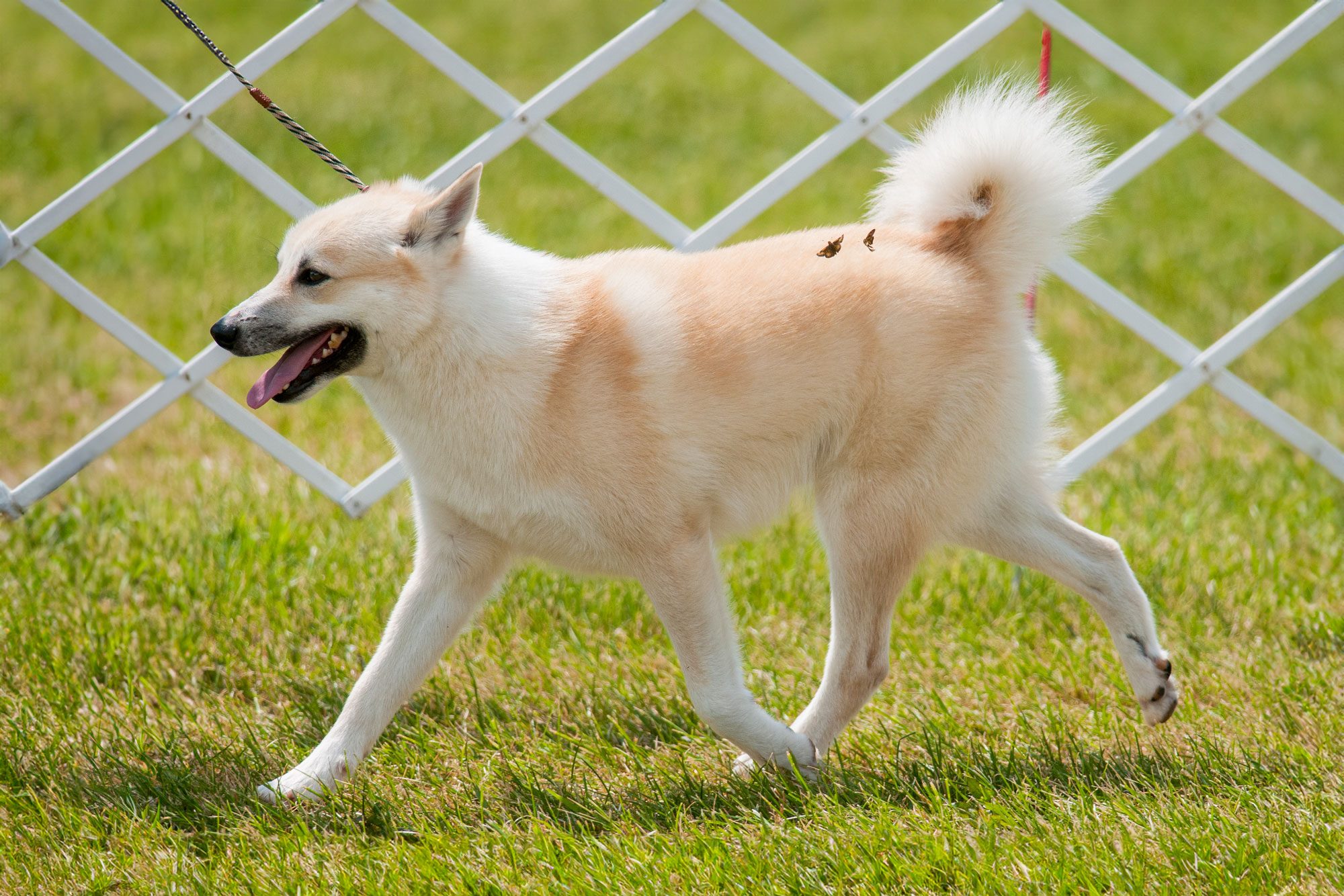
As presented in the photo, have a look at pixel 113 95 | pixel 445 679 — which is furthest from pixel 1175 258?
pixel 113 95

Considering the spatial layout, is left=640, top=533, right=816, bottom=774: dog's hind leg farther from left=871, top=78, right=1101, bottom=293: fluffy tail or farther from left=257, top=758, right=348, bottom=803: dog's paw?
left=871, top=78, right=1101, bottom=293: fluffy tail

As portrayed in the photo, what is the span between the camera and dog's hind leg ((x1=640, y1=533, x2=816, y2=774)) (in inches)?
89.2

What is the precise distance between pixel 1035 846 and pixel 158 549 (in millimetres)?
2263

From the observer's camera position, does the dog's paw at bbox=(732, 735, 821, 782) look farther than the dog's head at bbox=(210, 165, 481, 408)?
Yes

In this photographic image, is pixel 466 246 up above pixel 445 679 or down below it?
above

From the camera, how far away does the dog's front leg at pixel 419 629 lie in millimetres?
2389

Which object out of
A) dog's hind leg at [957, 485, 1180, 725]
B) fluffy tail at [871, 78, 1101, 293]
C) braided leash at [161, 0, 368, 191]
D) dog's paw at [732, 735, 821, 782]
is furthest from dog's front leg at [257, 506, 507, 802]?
fluffy tail at [871, 78, 1101, 293]

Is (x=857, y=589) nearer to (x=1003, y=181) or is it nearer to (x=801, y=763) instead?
(x=801, y=763)

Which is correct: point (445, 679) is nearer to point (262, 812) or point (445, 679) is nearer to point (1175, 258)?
point (262, 812)

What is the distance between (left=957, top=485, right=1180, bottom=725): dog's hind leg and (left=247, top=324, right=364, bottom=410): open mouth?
1.17 meters

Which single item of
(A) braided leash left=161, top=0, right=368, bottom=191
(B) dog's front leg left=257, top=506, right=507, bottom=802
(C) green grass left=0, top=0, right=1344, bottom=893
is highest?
(A) braided leash left=161, top=0, right=368, bottom=191

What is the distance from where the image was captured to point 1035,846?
2041mm

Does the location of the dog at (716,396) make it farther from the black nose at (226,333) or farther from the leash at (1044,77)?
the leash at (1044,77)

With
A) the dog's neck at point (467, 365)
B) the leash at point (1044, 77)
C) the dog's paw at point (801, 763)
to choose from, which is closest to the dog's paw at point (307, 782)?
the dog's neck at point (467, 365)
